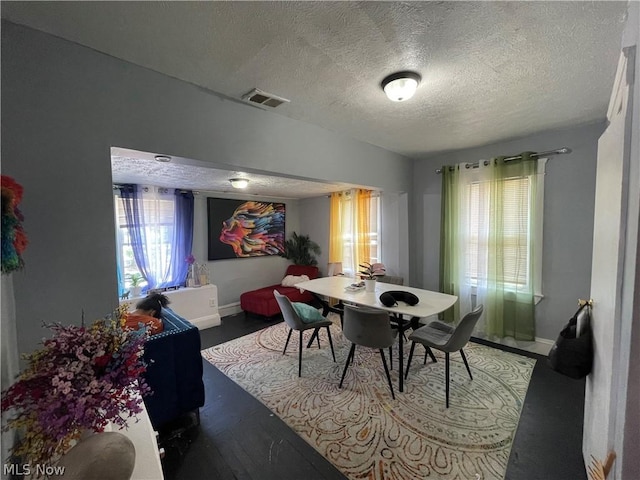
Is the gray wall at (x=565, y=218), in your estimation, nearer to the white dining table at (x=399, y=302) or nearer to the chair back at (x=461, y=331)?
the white dining table at (x=399, y=302)

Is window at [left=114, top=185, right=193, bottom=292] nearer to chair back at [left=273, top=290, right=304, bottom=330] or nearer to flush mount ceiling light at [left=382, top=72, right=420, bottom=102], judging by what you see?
chair back at [left=273, top=290, right=304, bottom=330]

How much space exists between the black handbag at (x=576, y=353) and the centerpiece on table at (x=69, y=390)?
208cm

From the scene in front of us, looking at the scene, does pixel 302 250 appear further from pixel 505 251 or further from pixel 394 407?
pixel 394 407

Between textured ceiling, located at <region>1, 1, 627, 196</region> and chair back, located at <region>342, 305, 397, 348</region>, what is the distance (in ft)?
5.39

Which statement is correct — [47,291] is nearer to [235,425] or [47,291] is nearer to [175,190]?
[235,425]

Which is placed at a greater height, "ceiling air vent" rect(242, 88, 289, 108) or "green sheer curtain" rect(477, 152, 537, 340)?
"ceiling air vent" rect(242, 88, 289, 108)

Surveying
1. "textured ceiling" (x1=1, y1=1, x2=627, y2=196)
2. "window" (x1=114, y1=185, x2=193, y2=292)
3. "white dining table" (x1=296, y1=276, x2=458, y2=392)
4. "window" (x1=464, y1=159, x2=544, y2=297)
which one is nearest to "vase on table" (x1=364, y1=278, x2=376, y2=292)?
"white dining table" (x1=296, y1=276, x2=458, y2=392)

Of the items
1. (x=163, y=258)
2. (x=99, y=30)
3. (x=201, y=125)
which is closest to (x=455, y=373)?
(x=201, y=125)

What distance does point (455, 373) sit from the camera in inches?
95.6

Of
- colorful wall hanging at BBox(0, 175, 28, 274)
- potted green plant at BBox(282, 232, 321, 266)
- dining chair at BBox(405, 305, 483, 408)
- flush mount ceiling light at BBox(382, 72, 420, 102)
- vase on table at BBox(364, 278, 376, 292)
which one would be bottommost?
dining chair at BBox(405, 305, 483, 408)

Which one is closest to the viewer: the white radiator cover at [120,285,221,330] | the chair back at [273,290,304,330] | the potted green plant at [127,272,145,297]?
the chair back at [273,290,304,330]

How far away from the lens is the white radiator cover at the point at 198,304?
11.7 feet

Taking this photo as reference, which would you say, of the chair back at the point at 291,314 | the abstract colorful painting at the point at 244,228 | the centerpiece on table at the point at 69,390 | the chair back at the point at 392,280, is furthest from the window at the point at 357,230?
the centerpiece on table at the point at 69,390

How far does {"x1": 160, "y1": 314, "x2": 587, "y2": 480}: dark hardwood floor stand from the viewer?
4.88 ft
